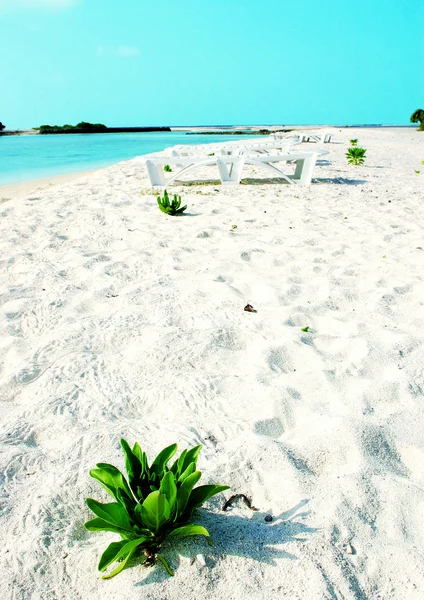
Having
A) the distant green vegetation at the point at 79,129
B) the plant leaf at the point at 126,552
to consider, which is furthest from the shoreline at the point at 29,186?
the distant green vegetation at the point at 79,129

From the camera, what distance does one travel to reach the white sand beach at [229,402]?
1373 mm

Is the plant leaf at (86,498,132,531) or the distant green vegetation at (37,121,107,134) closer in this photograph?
the plant leaf at (86,498,132,531)

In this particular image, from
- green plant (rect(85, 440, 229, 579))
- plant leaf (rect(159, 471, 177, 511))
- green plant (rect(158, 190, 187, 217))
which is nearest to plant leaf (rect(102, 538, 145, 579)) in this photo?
green plant (rect(85, 440, 229, 579))

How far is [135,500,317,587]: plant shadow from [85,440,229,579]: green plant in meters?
0.05

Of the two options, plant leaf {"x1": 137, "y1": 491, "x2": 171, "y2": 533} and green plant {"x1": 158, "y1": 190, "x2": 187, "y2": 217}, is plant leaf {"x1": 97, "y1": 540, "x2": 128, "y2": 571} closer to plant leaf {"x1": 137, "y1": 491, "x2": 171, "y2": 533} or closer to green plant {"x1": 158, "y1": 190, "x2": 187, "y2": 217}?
plant leaf {"x1": 137, "y1": 491, "x2": 171, "y2": 533}

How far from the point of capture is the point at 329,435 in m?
1.89

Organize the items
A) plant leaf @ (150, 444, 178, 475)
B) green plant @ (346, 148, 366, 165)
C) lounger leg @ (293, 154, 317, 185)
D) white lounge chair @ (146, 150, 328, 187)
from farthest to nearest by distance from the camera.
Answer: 1. green plant @ (346, 148, 366, 165)
2. lounger leg @ (293, 154, 317, 185)
3. white lounge chair @ (146, 150, 328, 187)
4. plant leaf @ (150, 444, 178, 475)

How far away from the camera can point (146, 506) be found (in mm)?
1299

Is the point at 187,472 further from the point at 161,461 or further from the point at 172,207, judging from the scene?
the point at 172,207

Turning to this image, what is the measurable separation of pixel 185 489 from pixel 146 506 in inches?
5.7

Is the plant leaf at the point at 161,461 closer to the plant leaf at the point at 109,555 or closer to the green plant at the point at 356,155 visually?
the plant leaf at the point at 109,555

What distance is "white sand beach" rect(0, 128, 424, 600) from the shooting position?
1373 millimetres

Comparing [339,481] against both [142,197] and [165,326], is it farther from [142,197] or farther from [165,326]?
[142,197]

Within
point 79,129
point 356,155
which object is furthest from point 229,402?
point 79,129
